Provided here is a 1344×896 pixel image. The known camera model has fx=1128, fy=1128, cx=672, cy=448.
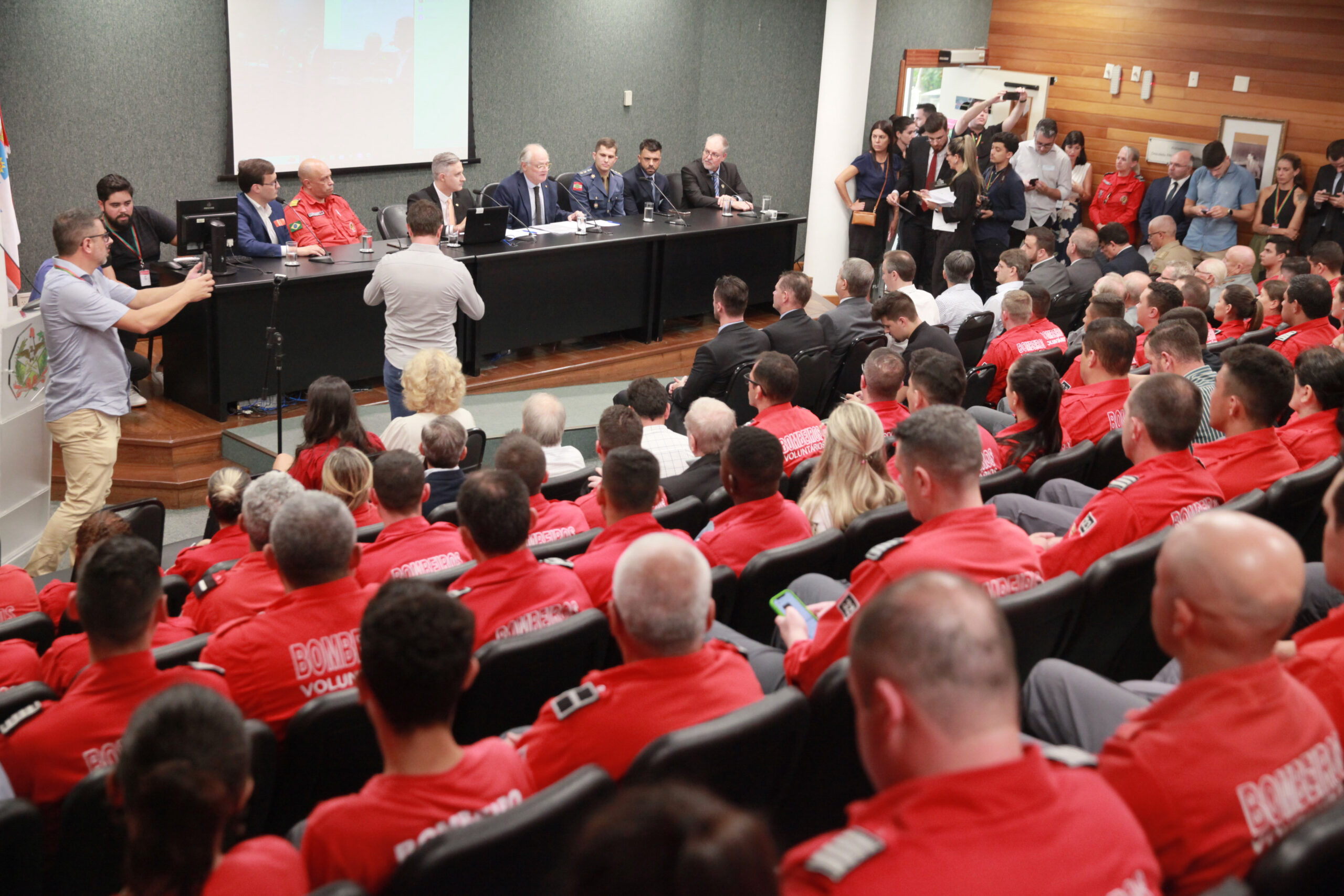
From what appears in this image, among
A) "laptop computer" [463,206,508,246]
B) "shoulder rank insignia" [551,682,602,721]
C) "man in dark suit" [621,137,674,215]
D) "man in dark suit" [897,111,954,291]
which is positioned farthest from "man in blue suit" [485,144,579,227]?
"shoulder rank insignia" [551,682,602,721]

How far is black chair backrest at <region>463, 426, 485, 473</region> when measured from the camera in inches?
189

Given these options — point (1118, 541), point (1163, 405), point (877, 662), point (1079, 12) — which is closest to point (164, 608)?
point (877, 662)

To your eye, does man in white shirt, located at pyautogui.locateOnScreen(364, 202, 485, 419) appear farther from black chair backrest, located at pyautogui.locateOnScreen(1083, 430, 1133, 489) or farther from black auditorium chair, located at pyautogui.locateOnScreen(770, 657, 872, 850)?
black auditorium chair, located at pyautogui.locateOnScreen(770, 657, 872, 850)

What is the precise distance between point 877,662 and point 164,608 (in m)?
1.83

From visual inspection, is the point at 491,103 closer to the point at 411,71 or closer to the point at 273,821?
the point at 411,71

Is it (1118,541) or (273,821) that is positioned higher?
(1118,541)

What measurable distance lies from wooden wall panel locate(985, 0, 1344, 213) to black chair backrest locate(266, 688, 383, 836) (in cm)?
974

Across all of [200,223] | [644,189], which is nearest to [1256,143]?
[644,189]

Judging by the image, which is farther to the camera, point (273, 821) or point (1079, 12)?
point (1079, 12)

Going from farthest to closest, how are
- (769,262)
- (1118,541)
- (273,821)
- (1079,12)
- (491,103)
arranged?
(1079,12) < (491,103) < (769,262) < (1118,541) < (273,821)

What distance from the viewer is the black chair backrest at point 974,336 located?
639 cm

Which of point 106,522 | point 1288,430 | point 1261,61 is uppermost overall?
point 1261,61

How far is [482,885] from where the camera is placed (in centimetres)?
172

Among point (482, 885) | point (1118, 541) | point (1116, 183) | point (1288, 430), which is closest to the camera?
point (482, 885)
